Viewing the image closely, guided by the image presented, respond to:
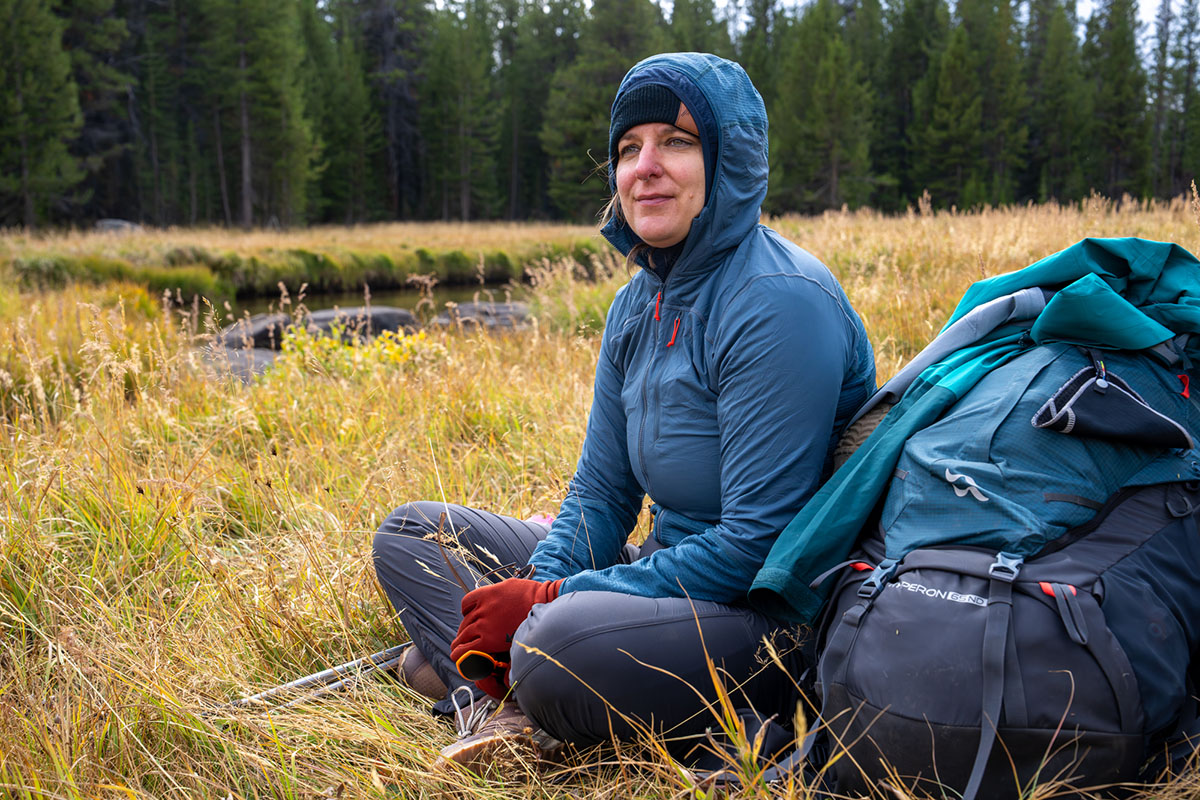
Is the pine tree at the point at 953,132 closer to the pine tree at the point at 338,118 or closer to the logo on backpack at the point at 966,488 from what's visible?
the pine tree at the point at 338,118

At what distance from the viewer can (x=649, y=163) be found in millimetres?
1909

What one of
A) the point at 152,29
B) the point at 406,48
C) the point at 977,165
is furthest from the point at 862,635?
the point at 406,48

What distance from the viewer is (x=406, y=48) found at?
4466 centimetres

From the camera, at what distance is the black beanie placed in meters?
1.87

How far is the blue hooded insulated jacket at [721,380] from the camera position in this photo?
5.58 feet

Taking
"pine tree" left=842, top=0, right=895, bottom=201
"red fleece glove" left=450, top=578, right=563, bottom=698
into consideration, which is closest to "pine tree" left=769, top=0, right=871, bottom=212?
"pine tree" left=842, top=0, right=895, bottom=201

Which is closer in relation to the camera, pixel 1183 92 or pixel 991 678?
pixel 991 678

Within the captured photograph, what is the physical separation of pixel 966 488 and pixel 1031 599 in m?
0.21

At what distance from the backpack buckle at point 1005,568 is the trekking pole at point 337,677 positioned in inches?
59.9

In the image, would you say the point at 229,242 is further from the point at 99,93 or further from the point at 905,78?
the point at 905,78

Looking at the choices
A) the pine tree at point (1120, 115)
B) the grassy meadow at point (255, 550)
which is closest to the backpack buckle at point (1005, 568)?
the grassy meadow at point (255, 550)

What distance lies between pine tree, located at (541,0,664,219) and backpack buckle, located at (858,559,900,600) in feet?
109

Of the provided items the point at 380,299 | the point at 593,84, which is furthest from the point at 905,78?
the point at 380,299

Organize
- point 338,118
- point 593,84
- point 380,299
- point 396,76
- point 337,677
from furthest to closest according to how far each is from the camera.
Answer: point 396,76 < point 338,118 < point 593,84 < point 380,299 < point 337,677
